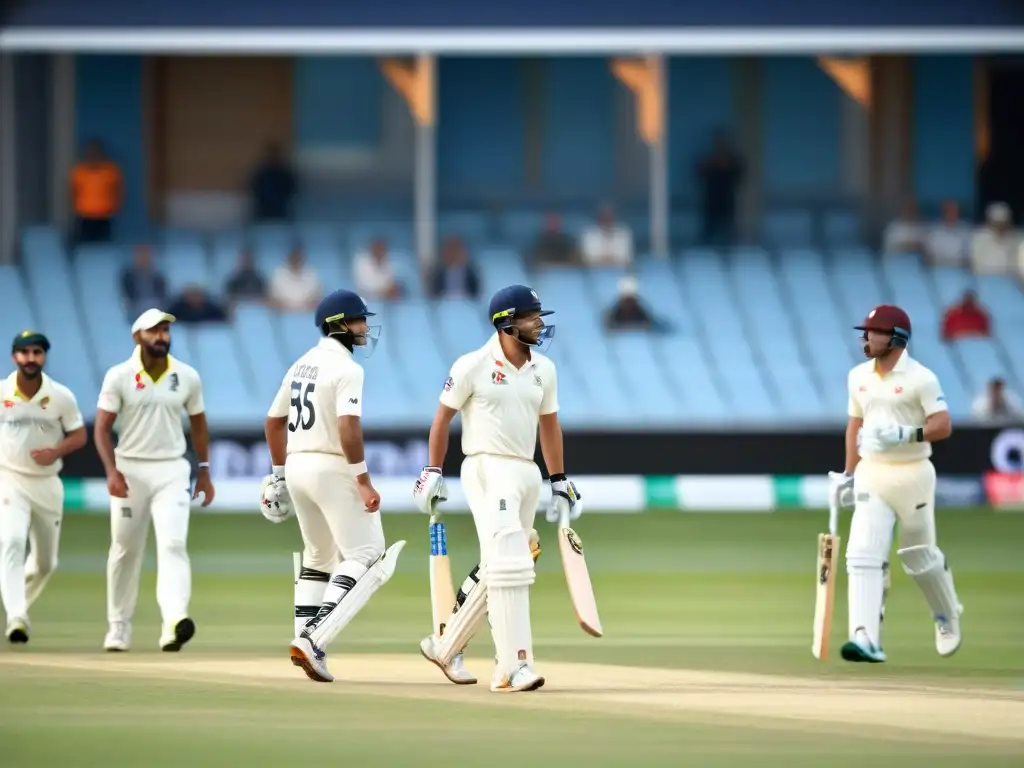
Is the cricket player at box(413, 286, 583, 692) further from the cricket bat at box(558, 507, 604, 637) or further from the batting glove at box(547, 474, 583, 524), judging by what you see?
the cricket bat at box(558, 507, 604, 637)

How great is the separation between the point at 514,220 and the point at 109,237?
15.6 feet

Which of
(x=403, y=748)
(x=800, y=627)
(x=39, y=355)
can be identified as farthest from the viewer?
(x=800, y=627)

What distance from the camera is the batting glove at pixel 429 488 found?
939 cm

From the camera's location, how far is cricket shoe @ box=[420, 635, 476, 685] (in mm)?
9719

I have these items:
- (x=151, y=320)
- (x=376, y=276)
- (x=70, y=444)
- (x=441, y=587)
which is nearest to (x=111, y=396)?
(x=151, y=320)

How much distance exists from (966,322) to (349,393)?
48.5 ft

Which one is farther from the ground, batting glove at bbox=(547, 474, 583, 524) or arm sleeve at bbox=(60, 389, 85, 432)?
arm sleeve at bbox=(60, 389, 85, 432)

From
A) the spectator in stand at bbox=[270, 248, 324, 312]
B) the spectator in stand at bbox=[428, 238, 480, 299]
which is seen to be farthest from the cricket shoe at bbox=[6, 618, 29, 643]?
the spectator in stand at bbox=[428, 238, 480, 299]

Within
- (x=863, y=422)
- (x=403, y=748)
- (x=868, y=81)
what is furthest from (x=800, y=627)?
(x=868, y=81)

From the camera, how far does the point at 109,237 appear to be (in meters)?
24.8

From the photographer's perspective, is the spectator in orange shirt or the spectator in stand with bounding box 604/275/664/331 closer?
the spectator in stand with bounding box 604/275/664/331

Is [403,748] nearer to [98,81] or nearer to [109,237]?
[109,237]

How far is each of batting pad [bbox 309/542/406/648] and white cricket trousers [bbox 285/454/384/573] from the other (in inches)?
2.7

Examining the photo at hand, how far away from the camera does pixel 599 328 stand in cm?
2314
